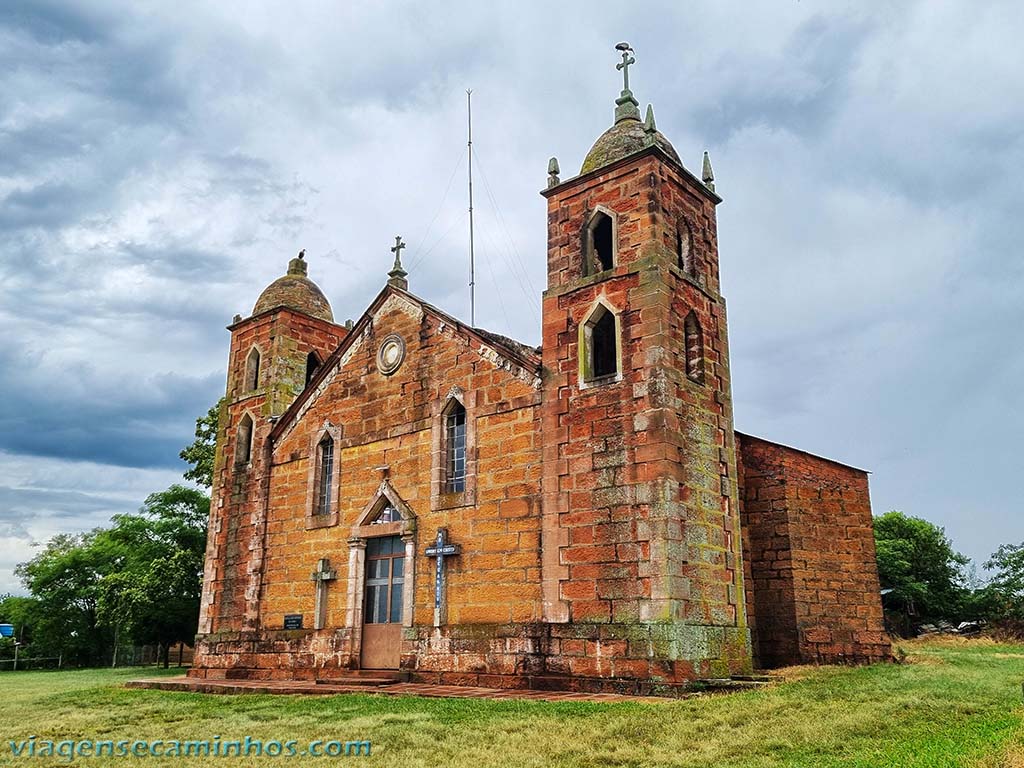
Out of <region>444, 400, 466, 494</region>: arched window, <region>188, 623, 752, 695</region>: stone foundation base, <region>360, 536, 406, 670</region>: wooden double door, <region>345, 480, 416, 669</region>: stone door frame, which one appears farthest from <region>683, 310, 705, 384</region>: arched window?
<region>360, 536, 406, 670</region>: wooden double door

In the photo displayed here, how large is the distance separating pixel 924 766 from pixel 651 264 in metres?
9.89

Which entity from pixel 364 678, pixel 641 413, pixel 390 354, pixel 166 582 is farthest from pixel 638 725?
pixel 166 582

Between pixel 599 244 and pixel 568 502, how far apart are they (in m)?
5.64

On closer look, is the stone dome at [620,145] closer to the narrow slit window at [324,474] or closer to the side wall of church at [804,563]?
the side wall of church at [804,563]

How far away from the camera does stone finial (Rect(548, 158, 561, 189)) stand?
58.6ft

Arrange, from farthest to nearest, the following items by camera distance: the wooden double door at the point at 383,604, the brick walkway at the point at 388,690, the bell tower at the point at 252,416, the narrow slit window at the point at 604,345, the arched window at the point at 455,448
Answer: the bell tower at the point at 252,416, the wooden double door at the point at 383,604, the arched window at the point at 455,448, the narrow slit window at the point at 604,345, the brick walkway at the point at 388,690

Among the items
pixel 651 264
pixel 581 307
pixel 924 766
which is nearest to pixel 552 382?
pixel 581 307

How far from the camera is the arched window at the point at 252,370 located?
77.7ft

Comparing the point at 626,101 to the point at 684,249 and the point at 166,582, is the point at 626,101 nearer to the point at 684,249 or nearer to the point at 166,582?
the point at 684,249

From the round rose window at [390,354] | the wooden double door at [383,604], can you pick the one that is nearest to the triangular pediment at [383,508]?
the wooden double door at [383,604]

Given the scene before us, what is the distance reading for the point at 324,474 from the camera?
20.7 meters

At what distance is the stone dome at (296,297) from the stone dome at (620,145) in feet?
32.4

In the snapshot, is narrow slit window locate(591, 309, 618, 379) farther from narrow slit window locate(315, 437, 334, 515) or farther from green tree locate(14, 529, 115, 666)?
green tree locate(14, 529, 115, 666)

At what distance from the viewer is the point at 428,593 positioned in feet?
56.2
